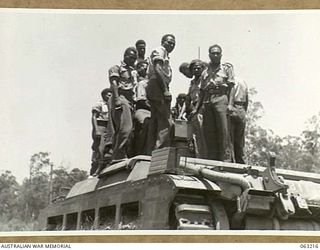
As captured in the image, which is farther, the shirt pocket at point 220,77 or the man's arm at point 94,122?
the man's arm at point 94,122

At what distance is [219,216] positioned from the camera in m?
6.86

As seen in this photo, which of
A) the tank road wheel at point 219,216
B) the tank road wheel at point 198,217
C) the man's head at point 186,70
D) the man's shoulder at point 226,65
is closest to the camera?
the tank road wheel at point 198,217

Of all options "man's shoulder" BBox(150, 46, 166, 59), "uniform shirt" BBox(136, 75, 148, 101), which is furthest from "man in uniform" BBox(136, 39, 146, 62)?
"uniform shirt" BBox(136, 75, 148, 101)

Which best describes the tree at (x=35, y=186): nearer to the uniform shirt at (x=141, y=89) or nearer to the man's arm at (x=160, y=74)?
the uniform shirt at (x=141, y=89)

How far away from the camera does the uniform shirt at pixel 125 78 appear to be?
7.99m

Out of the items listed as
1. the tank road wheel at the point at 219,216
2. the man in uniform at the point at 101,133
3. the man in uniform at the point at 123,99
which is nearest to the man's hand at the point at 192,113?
the man in uniform at the point at 123,99

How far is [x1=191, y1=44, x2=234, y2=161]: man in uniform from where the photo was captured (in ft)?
25.3

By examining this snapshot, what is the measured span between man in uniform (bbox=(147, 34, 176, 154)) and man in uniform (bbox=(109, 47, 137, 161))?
332mm

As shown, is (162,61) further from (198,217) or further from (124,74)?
(198,217)

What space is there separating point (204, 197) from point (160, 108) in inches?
56.3

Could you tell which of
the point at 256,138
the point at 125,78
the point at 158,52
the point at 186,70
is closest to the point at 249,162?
the point at 256,138

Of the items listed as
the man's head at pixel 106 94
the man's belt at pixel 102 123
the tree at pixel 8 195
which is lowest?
the tree at pixel 8 195

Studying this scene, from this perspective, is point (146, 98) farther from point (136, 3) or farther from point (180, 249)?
point (180, 249)

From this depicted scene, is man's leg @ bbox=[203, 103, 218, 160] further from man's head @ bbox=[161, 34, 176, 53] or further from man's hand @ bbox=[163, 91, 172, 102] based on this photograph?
man's head @ bbox=[161, 34, 176, 53]
